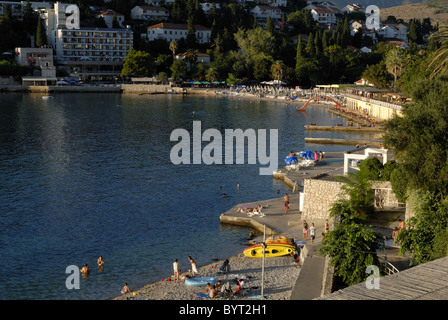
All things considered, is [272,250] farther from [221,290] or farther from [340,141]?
[340,141]

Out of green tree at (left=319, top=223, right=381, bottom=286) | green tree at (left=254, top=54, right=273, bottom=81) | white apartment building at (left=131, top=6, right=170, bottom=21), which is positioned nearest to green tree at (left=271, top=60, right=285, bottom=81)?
green tree at (left=254, top=54, right=273, bottom=81)

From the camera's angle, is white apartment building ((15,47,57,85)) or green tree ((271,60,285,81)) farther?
white apartment building ((15,47,57,85))

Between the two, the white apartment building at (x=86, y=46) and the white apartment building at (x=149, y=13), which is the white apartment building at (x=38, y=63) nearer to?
the white apartment building at (x=86, y=46)

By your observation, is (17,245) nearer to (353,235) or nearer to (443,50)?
(353,235)

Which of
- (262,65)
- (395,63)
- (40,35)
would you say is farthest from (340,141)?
(40,35)

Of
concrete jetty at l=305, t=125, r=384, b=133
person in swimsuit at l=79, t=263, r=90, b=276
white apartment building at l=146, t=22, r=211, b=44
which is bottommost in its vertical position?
person in swimsuit at l=79, t=263, r=90, b=276

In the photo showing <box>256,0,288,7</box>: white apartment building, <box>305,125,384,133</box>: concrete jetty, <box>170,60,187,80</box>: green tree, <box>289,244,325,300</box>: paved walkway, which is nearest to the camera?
<box>289,244,325,300</box>: paved walkway

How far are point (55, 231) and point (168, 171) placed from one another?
52.8ft

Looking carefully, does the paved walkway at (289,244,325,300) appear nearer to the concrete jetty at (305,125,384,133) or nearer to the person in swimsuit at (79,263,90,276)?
the person in swimsuit at (79,263,90,276)

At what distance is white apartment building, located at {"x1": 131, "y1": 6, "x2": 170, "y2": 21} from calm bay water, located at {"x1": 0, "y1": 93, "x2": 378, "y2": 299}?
279 feet

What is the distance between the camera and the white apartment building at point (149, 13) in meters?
153

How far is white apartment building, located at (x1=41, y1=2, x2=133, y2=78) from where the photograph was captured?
436 feet

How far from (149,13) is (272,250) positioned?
5383 inches

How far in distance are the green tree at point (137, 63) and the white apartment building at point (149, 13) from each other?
94.2 ft
